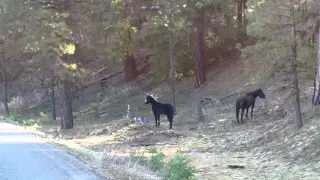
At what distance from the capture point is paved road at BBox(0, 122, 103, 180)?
904 centimetres

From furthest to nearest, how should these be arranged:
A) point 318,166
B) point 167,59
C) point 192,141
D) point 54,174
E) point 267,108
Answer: point 167,59 < point 267,108 < point 192,141 < point 318,166 < point 54,174

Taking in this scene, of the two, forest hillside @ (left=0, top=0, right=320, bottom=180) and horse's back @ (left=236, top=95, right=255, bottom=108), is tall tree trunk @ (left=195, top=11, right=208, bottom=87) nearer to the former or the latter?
forest hillside @ (left=0, top=0, right=320, bottom=180)

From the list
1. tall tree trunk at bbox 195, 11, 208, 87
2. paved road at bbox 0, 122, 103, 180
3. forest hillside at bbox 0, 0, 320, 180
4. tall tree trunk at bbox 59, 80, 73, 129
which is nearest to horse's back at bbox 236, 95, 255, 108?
forest hillside at bbox 0, 0, 320, 180

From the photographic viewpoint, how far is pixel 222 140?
20.8 m

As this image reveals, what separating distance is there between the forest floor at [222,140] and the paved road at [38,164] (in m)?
0.55

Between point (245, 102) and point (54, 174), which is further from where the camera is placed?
point (245, 102)

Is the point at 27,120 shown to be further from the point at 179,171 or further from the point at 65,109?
the point at 179,171

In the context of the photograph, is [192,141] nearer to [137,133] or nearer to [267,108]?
[137,133]

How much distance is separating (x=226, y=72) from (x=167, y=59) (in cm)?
460

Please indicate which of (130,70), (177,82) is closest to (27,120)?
(177,82)

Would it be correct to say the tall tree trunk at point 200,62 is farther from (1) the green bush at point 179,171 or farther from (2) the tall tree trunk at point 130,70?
(1) the green bush at point 179,171

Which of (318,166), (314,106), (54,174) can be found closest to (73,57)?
(314,106)

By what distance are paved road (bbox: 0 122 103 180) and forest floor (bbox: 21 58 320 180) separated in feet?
1.79

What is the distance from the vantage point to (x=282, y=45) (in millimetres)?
17781
